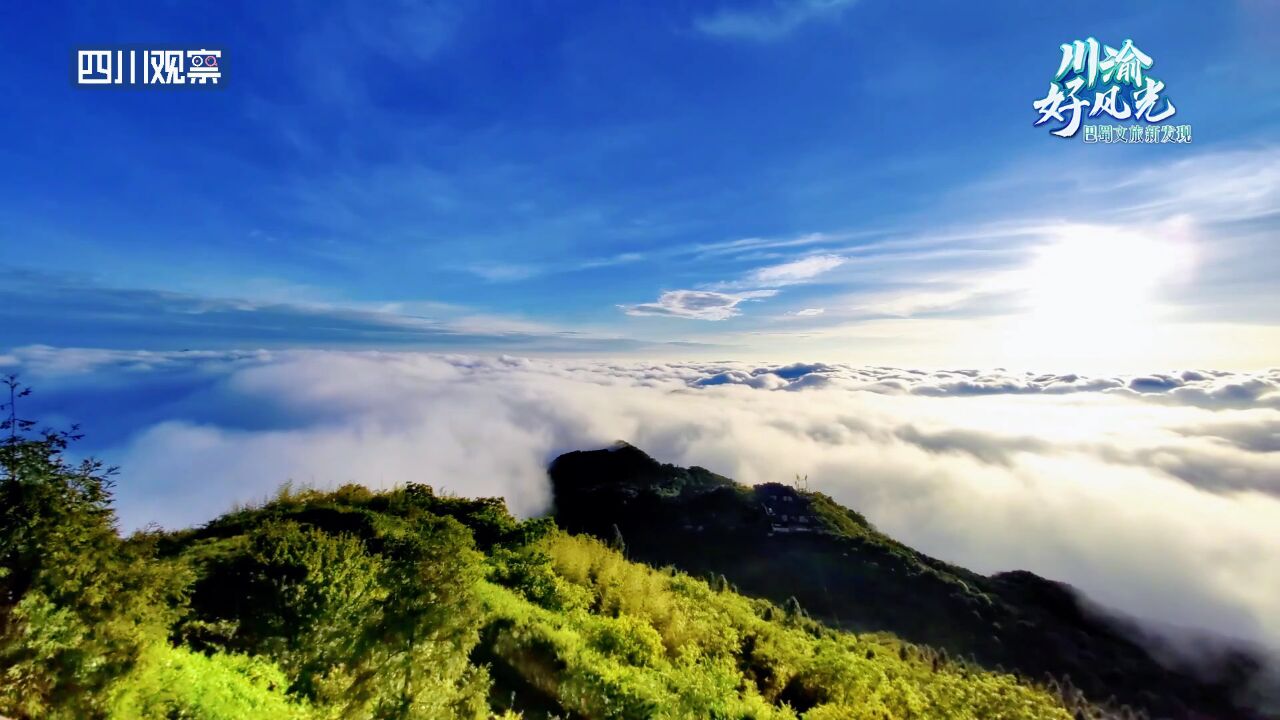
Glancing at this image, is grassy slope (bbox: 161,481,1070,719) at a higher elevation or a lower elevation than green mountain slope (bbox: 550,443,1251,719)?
higher

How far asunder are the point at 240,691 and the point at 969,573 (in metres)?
136

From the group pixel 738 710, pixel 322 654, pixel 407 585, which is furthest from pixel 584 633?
pixel 322 654

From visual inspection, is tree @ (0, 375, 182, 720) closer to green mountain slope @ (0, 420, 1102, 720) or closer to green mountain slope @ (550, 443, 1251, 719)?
green mountain slope @ (0, 420, 1102, 720)

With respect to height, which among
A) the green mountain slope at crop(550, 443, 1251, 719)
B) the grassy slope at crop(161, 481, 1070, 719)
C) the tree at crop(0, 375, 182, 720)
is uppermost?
the tree at crop(0, 375, 182, 720)

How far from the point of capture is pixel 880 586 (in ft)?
325

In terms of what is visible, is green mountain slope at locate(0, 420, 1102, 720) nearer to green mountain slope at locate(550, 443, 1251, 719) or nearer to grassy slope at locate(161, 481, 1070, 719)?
grassy slope at locate(161, 481, 1070, 719)

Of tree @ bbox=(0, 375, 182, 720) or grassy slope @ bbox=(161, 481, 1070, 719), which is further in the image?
grassy slope @ bbox=(161, 481, 1070, 719)

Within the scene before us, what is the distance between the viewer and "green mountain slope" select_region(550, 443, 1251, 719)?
3548 inches

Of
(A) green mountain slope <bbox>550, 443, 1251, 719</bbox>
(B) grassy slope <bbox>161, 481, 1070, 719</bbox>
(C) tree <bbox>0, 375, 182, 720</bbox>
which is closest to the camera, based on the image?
(C) tree <bbox>0, 375, 182, 720</bbox>

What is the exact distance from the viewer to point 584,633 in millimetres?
16188

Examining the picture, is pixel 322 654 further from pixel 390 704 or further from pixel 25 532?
pixel 25 532

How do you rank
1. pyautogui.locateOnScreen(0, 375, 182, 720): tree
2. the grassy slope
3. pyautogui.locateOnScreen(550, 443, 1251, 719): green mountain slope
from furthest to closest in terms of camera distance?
pyautogui.locateOnScreen(550, 443, 1251, 719): green mountain slope, the grassy slope, pyautogui.locateOnScreen(0, 375, 182, 720): tree

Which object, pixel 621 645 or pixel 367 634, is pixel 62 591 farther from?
pixel 621 645

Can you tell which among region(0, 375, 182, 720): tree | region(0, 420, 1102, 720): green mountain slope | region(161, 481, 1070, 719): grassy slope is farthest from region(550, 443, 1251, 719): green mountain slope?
region(0, 375, 182, 720): tree
